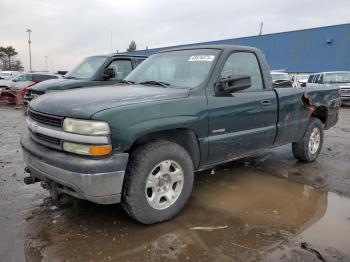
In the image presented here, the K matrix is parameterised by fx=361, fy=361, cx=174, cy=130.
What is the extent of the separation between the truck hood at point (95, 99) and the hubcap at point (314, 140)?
10.6ft

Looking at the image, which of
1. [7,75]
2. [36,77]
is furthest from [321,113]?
[7,75]

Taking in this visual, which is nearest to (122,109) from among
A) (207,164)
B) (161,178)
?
(161,178)

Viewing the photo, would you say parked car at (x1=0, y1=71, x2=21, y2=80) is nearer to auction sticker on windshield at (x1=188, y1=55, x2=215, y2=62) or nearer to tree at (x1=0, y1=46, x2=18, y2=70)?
auction sticker on windshield at (x1=188, y1=55, x2=215, y2=62)

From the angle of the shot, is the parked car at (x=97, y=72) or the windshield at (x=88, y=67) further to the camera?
the windshield at (x=88, y=67)

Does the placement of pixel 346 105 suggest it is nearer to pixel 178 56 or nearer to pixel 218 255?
pixel 178 56

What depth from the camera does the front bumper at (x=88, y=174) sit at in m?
3.13

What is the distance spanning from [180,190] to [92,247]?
1.08 m

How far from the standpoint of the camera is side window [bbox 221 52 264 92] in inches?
177

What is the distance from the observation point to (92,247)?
3.23 metres

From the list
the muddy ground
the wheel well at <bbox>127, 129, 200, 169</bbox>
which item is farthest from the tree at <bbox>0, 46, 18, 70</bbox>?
the wheel well at <bbox>127, 129, 200, 169</bbox>

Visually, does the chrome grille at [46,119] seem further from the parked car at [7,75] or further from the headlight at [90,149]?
the parked car at [7,75]

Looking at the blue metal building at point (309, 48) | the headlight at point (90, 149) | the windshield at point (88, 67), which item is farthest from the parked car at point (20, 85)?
the blue metal building at point (309, 48)

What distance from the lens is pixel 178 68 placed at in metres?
4.54

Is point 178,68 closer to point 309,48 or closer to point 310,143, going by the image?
point 310,143
